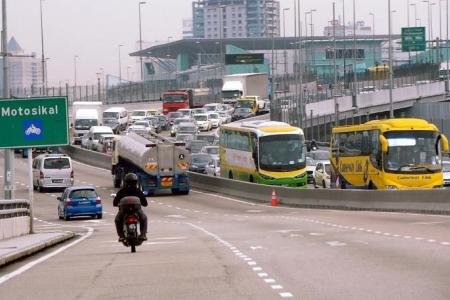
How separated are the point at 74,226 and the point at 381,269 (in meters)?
26.7

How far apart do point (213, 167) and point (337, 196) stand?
22362mm

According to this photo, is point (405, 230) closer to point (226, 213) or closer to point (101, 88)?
point (226, 213)

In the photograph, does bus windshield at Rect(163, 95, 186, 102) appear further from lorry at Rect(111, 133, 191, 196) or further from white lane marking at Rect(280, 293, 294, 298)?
white lane marking at Rect(280, 293, 294, 298)

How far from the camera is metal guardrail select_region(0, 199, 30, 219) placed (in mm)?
28175

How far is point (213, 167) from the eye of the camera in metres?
71.4

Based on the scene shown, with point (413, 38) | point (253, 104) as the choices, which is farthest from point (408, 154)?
point (253, 104)

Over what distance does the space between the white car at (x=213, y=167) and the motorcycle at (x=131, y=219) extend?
4742 cm

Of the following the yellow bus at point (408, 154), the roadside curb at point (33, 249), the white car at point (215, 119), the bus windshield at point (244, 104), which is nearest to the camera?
the roadside curb at point (33, 249)

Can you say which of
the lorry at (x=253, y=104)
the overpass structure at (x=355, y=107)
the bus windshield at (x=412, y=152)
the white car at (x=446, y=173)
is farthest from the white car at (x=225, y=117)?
the bus windshield at (x=412, y=152)

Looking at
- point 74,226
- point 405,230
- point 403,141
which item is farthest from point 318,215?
point 405,230

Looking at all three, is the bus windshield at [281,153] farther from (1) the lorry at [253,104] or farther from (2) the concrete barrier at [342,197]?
(1) the lorry at [253,104]

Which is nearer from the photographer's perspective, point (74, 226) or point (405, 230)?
point (405, 230)

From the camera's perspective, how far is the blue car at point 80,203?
47875 millimetres

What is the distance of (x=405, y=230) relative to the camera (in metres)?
29.3
